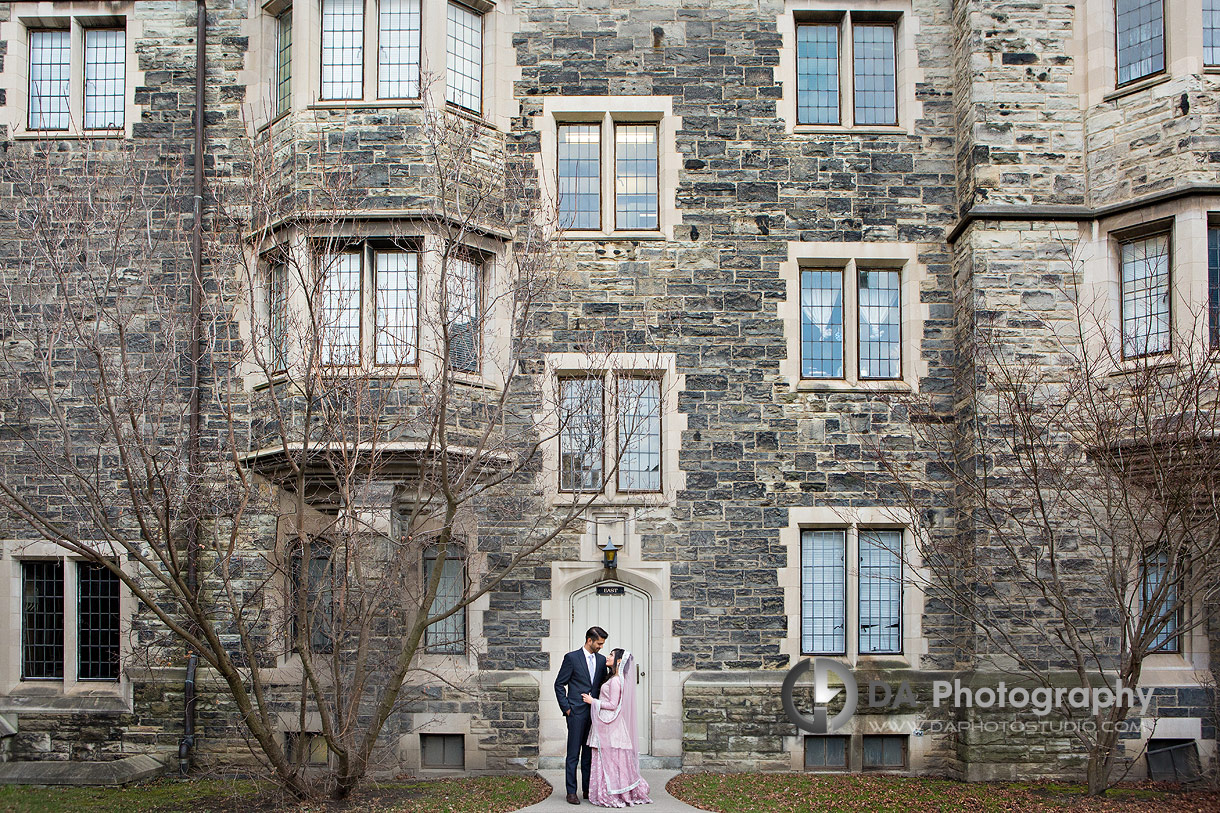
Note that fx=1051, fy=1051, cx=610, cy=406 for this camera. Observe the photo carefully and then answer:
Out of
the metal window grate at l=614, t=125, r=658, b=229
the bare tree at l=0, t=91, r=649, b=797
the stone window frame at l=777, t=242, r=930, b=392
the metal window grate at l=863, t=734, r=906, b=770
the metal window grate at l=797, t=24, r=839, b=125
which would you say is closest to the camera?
the bare tree at l=0, t=91, r=649, b=797

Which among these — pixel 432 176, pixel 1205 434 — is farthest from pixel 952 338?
pixel 432 176

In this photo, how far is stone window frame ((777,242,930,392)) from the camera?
1248cm

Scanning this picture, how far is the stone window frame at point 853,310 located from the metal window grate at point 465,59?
419cm

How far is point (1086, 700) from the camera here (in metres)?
11.0

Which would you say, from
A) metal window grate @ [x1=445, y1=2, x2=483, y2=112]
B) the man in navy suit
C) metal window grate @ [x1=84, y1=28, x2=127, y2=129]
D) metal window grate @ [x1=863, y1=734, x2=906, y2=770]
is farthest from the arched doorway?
metal window grate @ [x1=84, y1=28, x2=127, y2=129]

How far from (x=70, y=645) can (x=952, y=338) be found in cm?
1100

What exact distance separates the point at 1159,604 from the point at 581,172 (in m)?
7.78

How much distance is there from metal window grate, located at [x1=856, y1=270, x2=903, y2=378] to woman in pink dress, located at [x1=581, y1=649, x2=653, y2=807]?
494 cm

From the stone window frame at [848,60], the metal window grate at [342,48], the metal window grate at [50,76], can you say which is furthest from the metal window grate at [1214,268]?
the metal window grate at [50,76]

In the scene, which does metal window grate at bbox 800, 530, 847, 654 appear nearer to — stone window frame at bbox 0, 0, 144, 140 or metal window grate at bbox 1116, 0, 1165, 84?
metal window grate at bbox 1116, 0, 1165, 84

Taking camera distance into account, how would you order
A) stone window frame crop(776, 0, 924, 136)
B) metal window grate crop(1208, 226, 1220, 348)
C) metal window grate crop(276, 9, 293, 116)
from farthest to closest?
stone window frame crop(776, 0, 924, 136), metal window grate crop(276, 9, 293, 116), metal window grate crop(1208, 226, 1220, 348)

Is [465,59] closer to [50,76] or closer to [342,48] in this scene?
[342,48]

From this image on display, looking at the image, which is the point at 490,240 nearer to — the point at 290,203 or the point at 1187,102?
the point at 290,203

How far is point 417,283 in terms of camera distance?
10.8m
